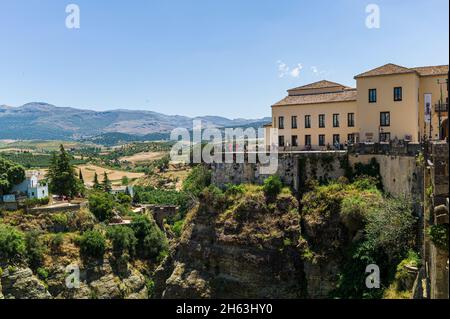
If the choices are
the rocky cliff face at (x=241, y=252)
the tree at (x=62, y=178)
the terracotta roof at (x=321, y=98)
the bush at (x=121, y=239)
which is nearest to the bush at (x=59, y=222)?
the bush at (x=121, y=239)

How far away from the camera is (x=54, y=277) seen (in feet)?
156

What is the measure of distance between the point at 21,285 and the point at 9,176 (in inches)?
658

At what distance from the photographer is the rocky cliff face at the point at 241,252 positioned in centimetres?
3194

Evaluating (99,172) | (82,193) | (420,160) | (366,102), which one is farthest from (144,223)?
(99,172)

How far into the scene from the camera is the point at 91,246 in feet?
165

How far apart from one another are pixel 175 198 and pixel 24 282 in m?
46.3

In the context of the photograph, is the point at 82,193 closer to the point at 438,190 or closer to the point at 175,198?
the point at 175,198

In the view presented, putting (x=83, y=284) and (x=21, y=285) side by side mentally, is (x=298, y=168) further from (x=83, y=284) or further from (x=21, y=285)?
(x=21, y=285)

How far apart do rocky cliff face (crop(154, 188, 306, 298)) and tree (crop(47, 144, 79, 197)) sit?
1126 inches

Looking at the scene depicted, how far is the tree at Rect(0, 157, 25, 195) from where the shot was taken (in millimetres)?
55719

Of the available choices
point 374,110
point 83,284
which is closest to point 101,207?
point 83,284

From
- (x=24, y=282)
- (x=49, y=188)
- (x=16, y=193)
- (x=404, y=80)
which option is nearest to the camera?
(x=404, y=80)

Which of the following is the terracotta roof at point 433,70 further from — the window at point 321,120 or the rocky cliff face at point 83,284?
the rocky cliff face at point 83,284
